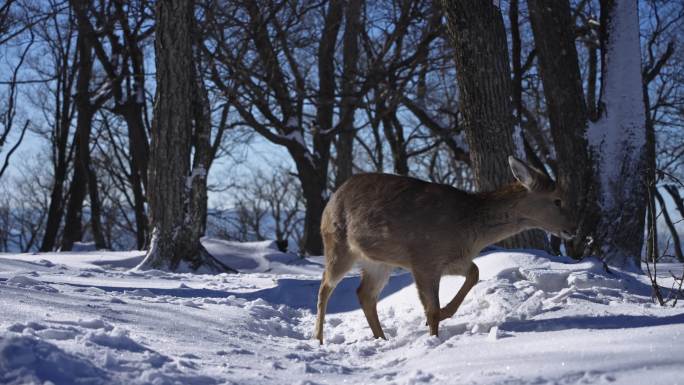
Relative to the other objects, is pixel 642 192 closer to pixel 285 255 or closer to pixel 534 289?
pixel 534 289

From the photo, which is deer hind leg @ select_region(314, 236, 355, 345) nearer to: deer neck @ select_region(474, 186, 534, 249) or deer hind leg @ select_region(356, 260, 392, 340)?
deer hind leg @ select_region(356, 260, 392, 340)

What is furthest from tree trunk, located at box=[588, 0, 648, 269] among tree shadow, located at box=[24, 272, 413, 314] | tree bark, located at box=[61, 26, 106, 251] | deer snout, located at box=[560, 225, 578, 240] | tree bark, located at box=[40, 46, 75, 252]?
tree bark, located at box=[40, 46, 75, 252]

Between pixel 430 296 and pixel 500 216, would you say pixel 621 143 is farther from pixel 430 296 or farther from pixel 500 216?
pixel 430 296

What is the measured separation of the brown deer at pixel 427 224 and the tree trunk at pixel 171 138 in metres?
4.91

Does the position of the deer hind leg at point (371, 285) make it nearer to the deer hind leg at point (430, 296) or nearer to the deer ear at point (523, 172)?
the deer hind leg at point (430, 296)

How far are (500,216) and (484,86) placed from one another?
3333 millimetres

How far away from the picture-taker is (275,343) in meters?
5.11

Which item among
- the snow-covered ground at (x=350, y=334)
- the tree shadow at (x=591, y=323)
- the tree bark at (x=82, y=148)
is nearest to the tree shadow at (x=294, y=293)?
the snow-covered ground at (x=350, y=334)

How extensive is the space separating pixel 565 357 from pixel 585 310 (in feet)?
5.23

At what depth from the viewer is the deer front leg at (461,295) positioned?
575 centimetres

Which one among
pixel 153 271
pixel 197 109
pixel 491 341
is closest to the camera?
pixel 491 341

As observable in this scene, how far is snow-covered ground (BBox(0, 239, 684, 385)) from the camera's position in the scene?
3.31m

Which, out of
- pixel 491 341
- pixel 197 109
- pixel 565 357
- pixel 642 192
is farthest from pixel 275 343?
pixel 197 109

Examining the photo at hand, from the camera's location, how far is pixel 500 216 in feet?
19.1
